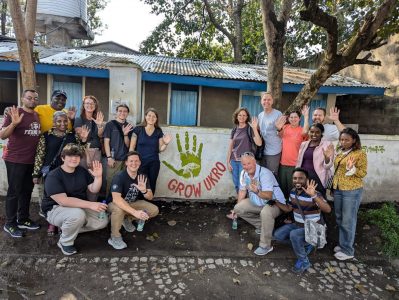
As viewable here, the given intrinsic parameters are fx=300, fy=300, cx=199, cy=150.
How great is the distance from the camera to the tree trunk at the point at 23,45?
15.1ft

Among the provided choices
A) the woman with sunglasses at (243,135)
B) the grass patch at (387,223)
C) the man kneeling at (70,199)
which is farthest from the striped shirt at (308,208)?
the man kneeling at (70,199)

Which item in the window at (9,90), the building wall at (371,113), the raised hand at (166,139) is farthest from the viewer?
the window at (9,90)

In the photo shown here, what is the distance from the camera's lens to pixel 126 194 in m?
4.00

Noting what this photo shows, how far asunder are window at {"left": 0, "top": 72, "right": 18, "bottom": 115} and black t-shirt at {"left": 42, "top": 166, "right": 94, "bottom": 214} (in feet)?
25.2

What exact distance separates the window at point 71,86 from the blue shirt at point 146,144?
20.1 feet

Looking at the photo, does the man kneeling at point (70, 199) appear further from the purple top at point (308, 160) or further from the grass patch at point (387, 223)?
the grass patch at point (387, 223)

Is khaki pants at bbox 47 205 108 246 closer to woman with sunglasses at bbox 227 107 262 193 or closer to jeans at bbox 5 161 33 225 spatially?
jeans at bbox 5 161 33 225

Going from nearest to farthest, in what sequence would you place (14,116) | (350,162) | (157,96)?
(14,116) → (350,162) → (157,96)

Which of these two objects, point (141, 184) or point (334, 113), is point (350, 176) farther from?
point (141, 184)

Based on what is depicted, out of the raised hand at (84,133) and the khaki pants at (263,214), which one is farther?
the raised hand at (84,133)

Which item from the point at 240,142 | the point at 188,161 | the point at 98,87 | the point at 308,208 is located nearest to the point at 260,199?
the point at 308,208

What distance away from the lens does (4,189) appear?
5.15 m

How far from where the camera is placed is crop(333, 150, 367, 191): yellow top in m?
3.84

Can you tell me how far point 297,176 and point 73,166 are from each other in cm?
279
